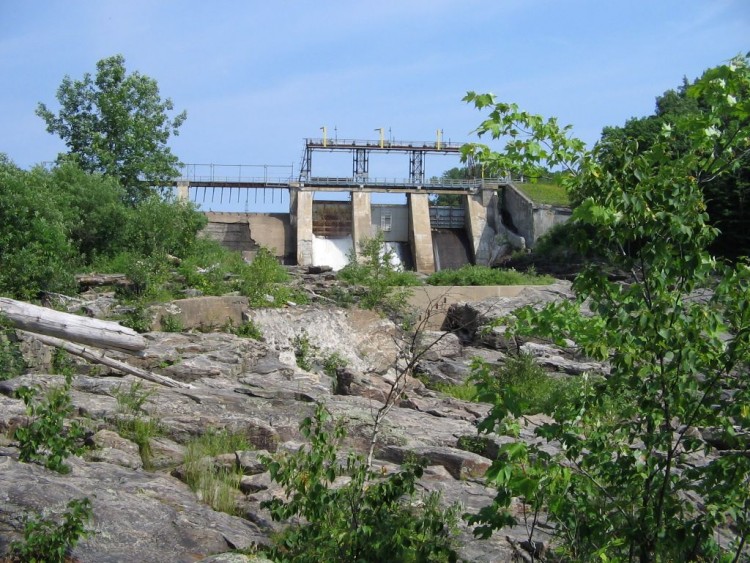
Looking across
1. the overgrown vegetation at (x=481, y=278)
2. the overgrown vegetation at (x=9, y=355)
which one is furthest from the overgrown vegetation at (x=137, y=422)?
the overgrown vegetation at (x=481, y=278)

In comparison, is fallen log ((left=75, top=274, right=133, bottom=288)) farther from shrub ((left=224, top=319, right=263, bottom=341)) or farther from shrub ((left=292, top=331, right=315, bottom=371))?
shrub ((left=292, top=331, right=315, bottom=371))

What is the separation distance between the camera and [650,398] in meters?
4.47

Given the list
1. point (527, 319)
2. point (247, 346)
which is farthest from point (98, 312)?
point (527, 319)

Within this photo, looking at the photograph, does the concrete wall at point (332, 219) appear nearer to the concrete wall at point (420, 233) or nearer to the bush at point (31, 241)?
the concrete wall at point (420, 233)

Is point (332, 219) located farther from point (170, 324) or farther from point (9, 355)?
point (9, 355)

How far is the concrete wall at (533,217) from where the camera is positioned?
41.3 m

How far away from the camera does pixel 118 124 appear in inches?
1262

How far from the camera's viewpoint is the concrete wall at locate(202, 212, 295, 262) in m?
41.7

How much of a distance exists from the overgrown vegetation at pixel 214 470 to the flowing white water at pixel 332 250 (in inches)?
1254

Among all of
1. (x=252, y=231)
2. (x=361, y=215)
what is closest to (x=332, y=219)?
(x=361, y=215)

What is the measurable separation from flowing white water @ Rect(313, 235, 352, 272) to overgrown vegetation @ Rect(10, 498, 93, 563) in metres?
35.7

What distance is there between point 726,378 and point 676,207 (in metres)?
0.90

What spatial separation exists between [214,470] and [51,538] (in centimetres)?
287

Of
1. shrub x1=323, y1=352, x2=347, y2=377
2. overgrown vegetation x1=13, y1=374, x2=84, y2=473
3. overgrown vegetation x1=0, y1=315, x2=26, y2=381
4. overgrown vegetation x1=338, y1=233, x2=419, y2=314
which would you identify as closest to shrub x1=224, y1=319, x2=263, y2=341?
shrub x1=323, y1=352, x2=347, y2=377
